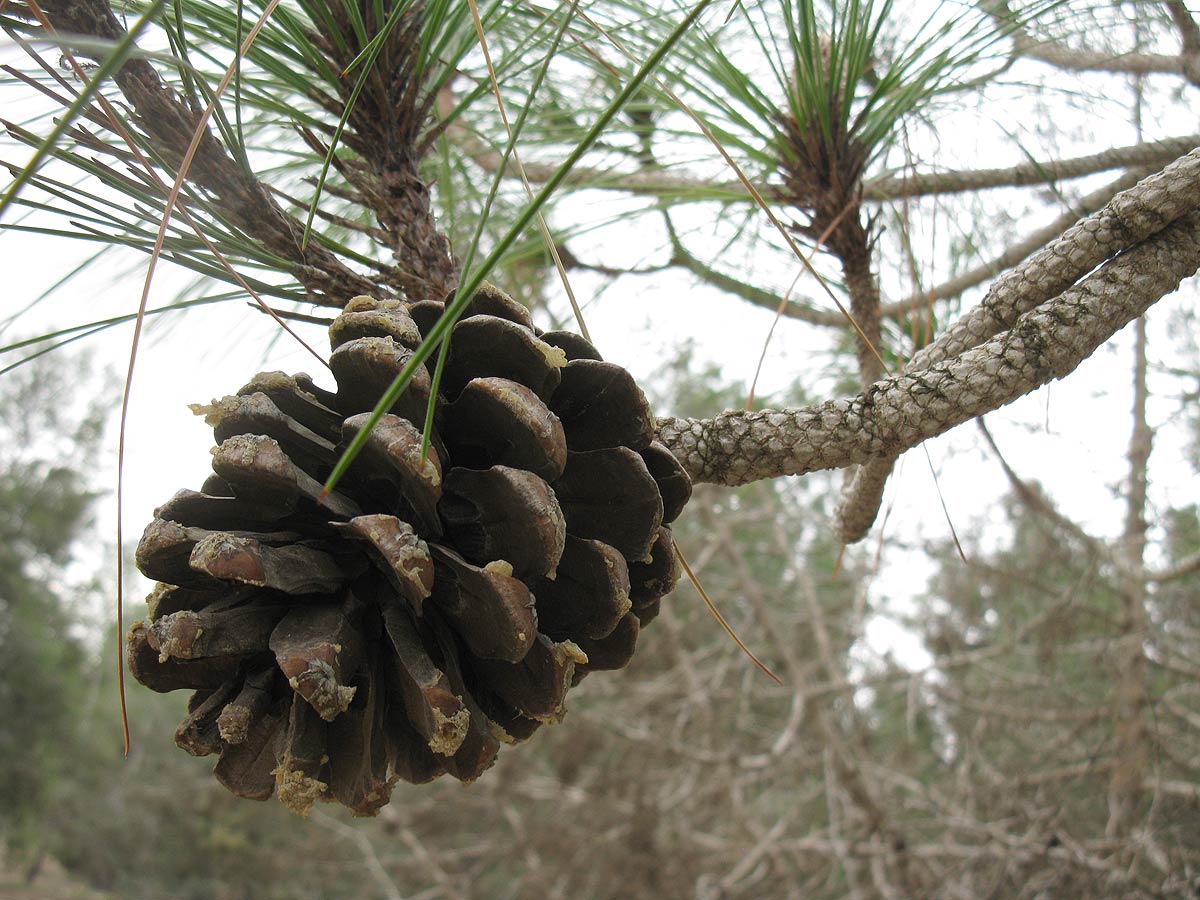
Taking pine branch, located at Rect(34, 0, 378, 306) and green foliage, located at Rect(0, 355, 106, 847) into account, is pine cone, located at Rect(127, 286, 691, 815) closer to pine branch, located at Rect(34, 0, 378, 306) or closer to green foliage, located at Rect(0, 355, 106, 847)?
pine branch, located at Rect(34, 0, 378, 306)

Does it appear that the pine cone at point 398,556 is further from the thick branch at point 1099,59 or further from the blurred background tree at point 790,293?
the thick branch at point 1099,59

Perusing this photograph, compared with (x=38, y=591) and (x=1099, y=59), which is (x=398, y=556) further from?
(x=38, y=591)

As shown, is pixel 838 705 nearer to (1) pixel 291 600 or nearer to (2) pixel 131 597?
(1) pixel 291 600

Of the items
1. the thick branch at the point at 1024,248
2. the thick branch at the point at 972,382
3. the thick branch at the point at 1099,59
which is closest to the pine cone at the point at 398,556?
the thick branch at the point at 972,382

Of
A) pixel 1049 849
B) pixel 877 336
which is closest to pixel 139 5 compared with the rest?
pixel 877 336

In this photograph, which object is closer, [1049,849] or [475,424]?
[475,424]

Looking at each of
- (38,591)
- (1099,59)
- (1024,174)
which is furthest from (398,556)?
(38,591)

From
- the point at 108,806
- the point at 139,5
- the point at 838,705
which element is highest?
the point at 838,705
